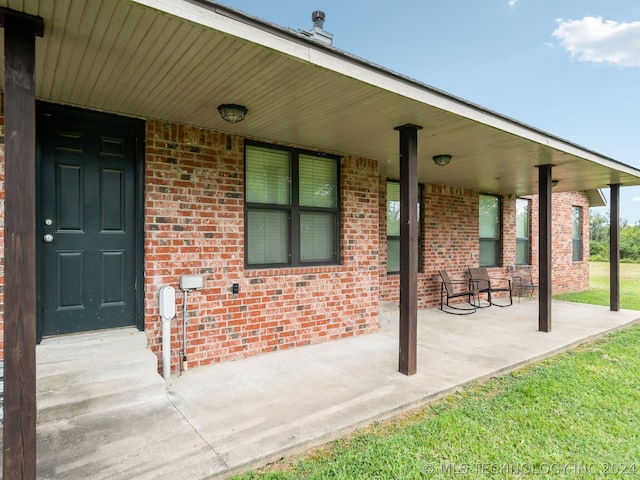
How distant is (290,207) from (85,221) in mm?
2212

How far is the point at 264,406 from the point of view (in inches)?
115

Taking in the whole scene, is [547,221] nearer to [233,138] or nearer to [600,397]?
[600,397]

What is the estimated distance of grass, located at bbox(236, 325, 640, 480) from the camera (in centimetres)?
222

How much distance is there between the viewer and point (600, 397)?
10.8 feet

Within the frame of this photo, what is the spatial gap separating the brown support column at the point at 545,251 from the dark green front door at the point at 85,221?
17.9ft

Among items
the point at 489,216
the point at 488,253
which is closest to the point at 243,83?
the point at 489,216

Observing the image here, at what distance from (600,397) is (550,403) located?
1.81 feet

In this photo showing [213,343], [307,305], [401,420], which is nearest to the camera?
[401,420]

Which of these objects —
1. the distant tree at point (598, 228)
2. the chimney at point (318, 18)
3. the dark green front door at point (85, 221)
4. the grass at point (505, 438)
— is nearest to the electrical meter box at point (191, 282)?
the dark green front door at point (85, 221)

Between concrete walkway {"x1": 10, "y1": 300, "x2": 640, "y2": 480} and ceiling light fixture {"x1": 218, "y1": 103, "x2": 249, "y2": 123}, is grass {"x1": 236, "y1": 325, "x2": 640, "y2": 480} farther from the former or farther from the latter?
ceiling light fixture {"x1": 218, "y1": 103, "x2": 249, "y2": 123}

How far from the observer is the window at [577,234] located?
36.2ft

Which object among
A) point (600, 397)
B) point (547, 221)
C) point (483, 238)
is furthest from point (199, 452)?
point (483, 238)

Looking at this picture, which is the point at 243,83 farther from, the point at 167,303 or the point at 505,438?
the point at 505,438

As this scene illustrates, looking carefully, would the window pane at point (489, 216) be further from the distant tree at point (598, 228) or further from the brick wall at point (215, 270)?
the distant tree at point (598, 228)
